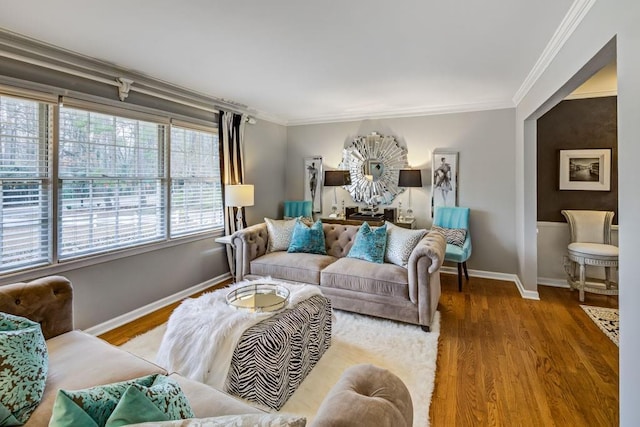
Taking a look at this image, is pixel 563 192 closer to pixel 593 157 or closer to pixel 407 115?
pixel 593 157

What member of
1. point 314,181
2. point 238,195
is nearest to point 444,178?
point 314,181

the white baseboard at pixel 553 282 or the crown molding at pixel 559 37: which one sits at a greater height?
the crown molding at pixel 559 37

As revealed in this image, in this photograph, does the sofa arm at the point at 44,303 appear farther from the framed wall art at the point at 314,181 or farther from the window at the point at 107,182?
the framed wall art at the point at 314,181

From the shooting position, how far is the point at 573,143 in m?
4.12

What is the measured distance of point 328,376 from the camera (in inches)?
90.8

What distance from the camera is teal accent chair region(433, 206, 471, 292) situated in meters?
4.07

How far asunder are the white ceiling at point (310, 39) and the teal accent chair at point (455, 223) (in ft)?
5.25

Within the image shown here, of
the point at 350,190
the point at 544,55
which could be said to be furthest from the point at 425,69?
the point at 350,190

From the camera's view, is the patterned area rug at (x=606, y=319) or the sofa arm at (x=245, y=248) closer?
the patterned area rug at (x=606, y=319)

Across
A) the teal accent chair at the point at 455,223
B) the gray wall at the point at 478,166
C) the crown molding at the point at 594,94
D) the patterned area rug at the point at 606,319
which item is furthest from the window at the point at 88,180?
the crown molding at the point at 594,94

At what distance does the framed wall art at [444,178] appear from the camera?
470 centimetres

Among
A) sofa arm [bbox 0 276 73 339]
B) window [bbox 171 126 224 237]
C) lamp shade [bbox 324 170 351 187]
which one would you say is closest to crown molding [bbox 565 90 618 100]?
lamp shade [bbox 324 170 351 187]

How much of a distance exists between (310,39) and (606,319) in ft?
12.7

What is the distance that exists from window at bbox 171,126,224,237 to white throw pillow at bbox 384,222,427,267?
2372mm
